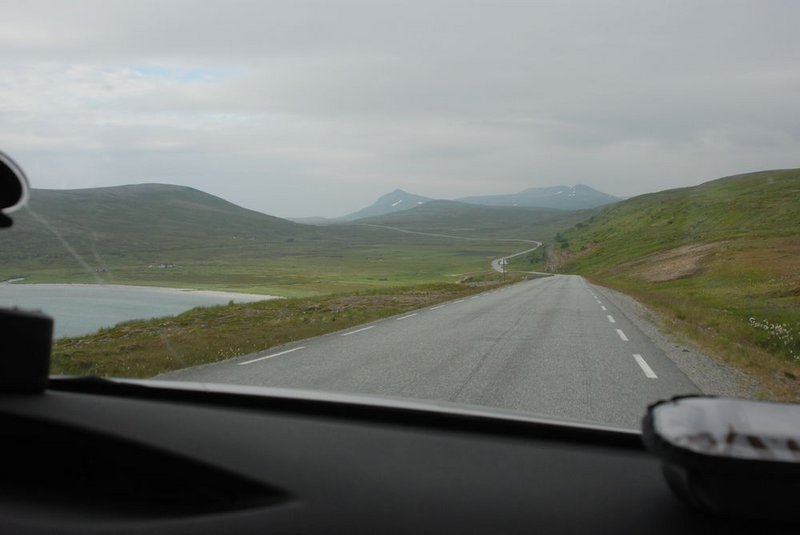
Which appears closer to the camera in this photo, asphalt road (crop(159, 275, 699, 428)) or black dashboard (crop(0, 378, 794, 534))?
black dashboard (crop(0, 378, 794, 534))

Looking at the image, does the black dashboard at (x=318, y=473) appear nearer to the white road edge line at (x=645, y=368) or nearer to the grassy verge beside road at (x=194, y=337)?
the white road edge line at (x=645, y=368)

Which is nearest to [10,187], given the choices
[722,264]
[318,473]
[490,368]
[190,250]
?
[318,473]

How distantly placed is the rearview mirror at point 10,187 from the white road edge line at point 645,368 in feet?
29.7

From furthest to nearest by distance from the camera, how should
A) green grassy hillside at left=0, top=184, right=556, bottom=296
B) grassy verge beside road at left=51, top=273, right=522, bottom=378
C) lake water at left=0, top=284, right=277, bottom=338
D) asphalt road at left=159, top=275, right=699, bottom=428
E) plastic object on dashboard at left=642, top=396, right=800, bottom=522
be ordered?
grassy verge beside road at left=51, top=273, right=522, bottom=378, green grassy hillside at left=0, top=184, right=556, bottom=296, lake water at left=0, top=284, right=277, bottom=338, asphalt road at left=159, top=275, right=699, bottom=428, plastic object on dashboard at left=642, top=396, right=800, bottom=522

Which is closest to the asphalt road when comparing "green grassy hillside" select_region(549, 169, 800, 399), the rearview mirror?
"green grassy hillside" select_region(549, 169, 800, 399)

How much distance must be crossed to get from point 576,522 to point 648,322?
63.4 feet

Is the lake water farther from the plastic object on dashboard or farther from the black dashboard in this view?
the plastic object on dashboard

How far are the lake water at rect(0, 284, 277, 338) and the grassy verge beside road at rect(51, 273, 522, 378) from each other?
0.67 m

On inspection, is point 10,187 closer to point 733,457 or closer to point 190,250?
point 733,457

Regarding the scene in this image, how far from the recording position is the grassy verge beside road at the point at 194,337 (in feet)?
36.1

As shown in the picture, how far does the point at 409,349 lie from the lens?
1279cm

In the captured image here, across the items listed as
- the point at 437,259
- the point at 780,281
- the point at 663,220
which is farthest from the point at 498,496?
the point at 437,259

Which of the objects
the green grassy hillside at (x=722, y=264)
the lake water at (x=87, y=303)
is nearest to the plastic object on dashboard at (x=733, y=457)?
the lake water at (x=87, y=303)

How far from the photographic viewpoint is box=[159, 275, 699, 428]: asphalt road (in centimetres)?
805
